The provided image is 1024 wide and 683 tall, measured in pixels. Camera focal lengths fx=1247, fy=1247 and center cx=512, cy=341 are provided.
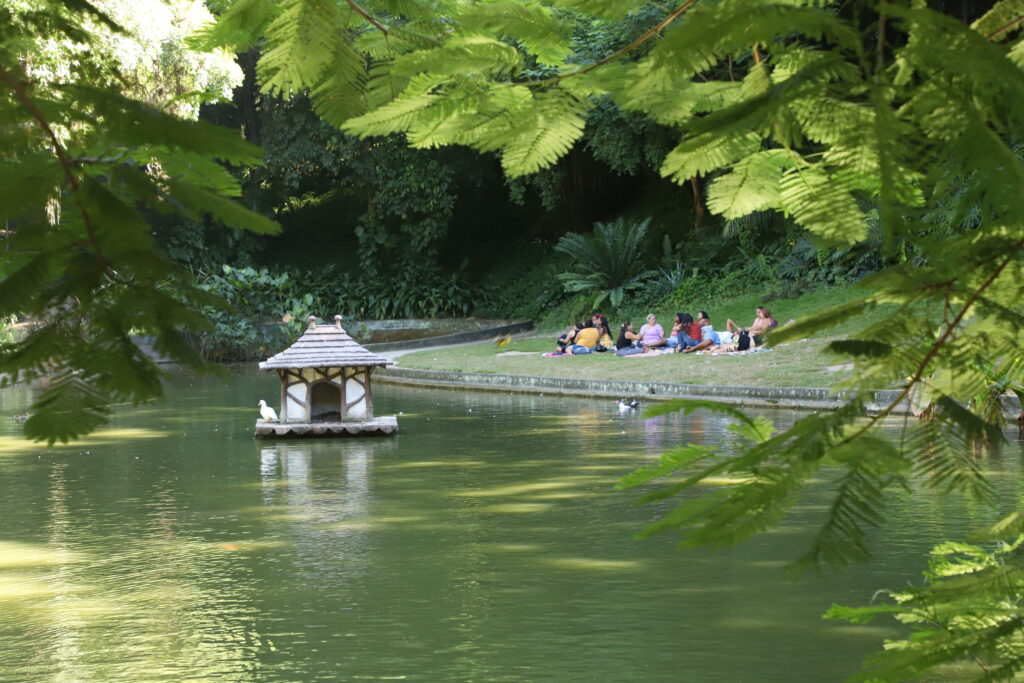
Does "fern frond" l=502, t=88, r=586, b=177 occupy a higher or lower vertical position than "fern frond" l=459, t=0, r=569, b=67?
lower

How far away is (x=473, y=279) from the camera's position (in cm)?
3603

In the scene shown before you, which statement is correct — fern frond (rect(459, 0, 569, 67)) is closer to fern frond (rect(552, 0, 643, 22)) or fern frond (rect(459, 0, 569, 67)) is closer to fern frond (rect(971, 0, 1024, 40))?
fern frond (rect(552, 0, 643, 22))

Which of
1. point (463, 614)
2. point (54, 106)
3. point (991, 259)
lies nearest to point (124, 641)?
point (463, 614)

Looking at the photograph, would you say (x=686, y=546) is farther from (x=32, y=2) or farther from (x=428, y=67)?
(x=32, y=2)

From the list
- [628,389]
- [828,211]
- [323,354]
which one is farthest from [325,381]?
[828,211]

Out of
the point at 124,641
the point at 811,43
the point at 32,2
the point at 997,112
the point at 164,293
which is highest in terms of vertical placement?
the point at 32,2

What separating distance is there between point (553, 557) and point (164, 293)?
5.65 metres

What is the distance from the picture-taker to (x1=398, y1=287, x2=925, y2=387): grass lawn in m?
16.9

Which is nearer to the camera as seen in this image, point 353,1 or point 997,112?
point 997,112

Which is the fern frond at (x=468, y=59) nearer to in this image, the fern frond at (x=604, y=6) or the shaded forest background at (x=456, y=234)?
the fern frond at (x=604, y=6)

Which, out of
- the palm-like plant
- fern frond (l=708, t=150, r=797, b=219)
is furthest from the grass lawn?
fern frond (l=708, t=150, r=797, b=219)

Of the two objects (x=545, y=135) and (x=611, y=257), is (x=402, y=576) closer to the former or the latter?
(x=545, y=135)

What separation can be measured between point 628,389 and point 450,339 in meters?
12.1

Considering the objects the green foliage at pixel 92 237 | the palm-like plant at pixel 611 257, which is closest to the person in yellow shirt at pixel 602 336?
the palm-like plant at pixel 611 257
